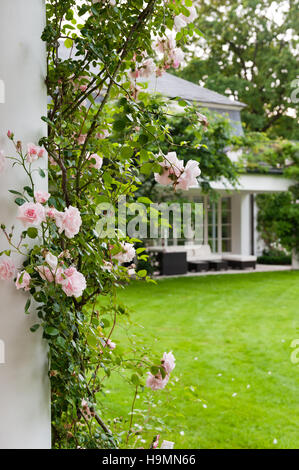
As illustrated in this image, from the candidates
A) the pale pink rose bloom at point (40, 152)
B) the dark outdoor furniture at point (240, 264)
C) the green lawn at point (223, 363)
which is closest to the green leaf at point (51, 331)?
the pale pink rose bloom at point (40, 152)

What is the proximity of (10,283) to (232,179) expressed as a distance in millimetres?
9732

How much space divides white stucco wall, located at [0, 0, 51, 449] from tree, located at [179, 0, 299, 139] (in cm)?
1941

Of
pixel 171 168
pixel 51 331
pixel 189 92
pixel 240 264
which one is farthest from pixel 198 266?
pixel 51 331

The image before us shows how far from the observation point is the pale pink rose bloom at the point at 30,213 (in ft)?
3.98

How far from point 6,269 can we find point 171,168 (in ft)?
1.80

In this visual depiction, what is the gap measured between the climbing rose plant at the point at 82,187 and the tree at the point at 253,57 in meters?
19.0

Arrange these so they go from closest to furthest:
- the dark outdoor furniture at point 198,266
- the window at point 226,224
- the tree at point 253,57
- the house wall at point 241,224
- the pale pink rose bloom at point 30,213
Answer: the pale pink rose bloom at point 30,213 < the dark outdoor furniture at point 198,266 < the house wall at point 241,224 < the window at point 226,224 < the tree at point 253,57

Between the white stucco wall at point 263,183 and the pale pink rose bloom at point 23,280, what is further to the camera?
the white stucco wall at point 263,183

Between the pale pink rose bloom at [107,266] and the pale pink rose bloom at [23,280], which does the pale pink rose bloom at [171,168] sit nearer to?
the pale pink rose bloom at [107,266]

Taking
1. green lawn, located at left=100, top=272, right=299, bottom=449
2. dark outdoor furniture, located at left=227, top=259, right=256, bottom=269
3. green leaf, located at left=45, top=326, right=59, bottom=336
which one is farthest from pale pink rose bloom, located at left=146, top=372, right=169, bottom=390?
dark outdoor furniture, located at left=227, top=259, right=256, bottom=269

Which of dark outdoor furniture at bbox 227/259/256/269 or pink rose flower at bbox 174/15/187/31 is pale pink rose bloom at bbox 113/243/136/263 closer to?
pink rose flower at bbox 174/15/187/31

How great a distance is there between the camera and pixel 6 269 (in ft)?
4.16
